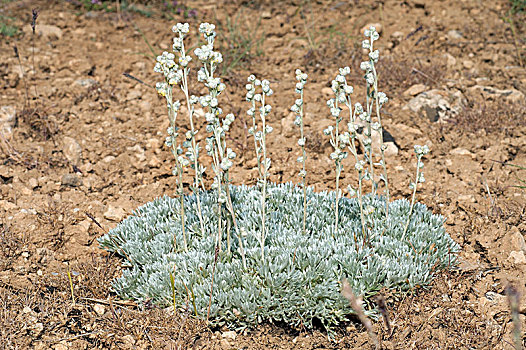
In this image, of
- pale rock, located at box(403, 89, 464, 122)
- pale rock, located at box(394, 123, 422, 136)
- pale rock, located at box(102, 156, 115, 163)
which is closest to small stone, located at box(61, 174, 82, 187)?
pale rock, located at box(102, 156, 115, 163)

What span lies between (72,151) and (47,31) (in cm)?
256

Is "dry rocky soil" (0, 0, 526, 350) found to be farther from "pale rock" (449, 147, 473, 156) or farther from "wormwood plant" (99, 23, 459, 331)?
"wormwood plant" (99, 23, 459, 331)

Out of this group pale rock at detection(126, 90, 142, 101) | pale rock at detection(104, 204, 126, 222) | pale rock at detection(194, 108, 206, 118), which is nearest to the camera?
pale rock at detection(104, 204, 126, 222)

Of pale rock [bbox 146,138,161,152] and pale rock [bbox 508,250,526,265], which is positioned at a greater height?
pale rock [bbox 146,138,161,152]

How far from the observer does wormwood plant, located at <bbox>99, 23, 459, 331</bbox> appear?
3.73 m

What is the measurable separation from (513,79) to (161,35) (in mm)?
4590

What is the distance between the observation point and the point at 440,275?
4.14m

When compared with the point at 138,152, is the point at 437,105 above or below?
above

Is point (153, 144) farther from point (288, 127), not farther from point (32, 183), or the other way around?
point (288, 127)

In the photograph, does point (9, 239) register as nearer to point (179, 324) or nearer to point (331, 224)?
point (179, 324)

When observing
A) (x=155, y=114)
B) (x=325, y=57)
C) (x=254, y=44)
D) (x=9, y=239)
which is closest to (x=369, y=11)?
(x=325, y=57)

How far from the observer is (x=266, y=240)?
415cm

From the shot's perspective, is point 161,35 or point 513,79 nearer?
point 513,79

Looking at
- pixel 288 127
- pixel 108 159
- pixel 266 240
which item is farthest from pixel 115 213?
pixel 288 127
